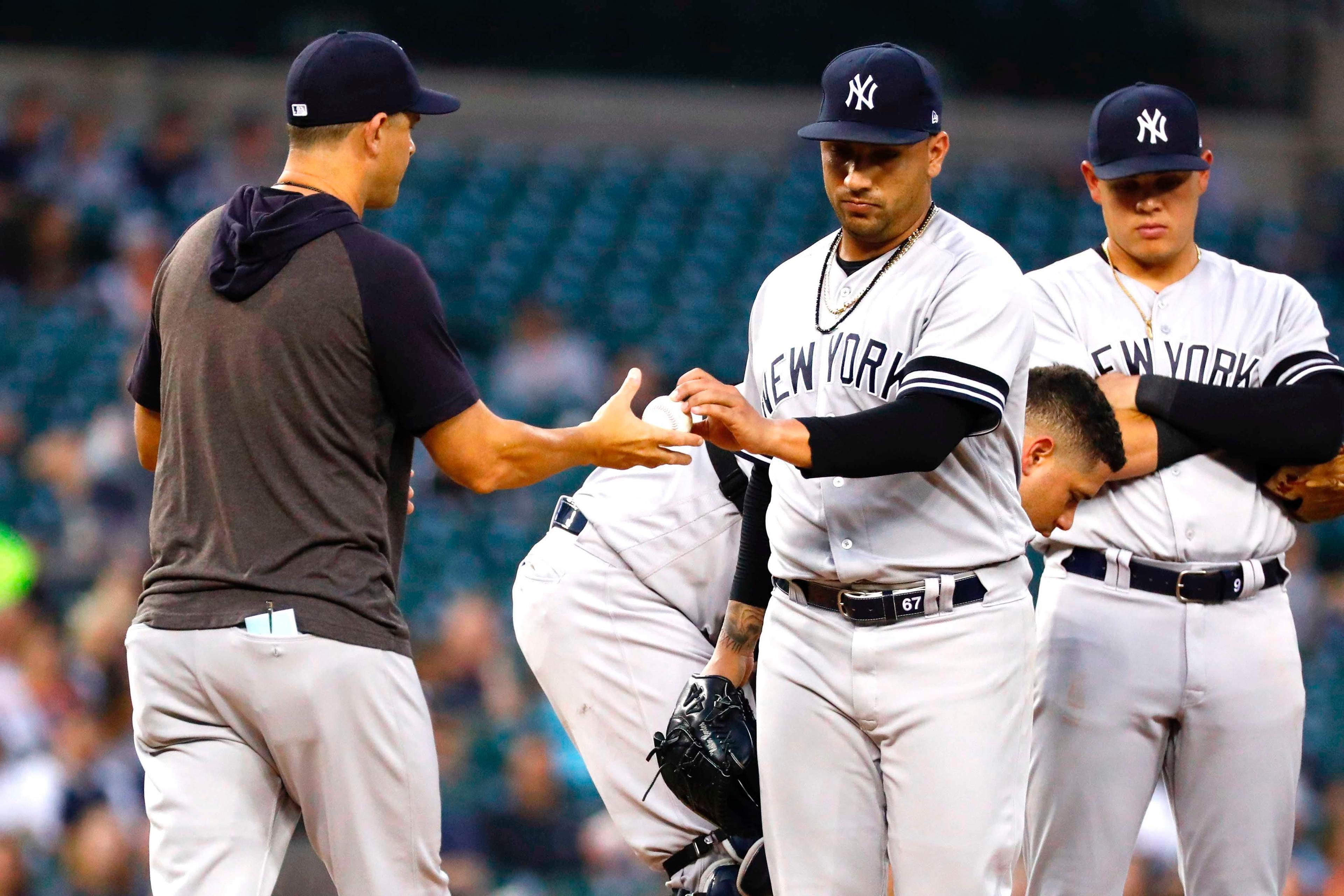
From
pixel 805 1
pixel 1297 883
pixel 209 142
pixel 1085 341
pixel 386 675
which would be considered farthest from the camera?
pixel 805 1

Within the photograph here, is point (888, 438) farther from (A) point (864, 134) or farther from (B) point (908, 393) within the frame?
(A) point (864, 134)

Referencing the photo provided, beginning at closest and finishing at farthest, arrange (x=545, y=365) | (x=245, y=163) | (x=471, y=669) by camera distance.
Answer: (x=471, y=669) < (x=545, y=365) < (x=245, y=163)

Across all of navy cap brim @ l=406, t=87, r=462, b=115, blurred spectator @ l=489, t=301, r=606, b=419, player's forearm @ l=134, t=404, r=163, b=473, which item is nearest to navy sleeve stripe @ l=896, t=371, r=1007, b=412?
navy cap brim @ l=406, t=87, r=462, b=115

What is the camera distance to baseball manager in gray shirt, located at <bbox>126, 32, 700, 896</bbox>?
2723mm

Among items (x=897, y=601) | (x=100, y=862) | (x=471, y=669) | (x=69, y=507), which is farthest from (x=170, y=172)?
(x=897, y=601)

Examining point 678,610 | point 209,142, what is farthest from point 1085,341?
point 209,142

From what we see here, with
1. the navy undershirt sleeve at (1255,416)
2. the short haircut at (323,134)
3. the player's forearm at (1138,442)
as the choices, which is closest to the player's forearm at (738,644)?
the player's forearm at (1138,442)

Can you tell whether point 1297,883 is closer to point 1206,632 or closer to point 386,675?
point 1206,632

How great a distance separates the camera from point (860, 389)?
9.49 feet

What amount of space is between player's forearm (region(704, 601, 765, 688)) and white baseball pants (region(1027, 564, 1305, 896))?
0.62 metres

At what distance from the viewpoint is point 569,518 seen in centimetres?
369

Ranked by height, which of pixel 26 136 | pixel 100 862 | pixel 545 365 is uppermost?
pixel 26 136

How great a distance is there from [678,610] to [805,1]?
404 inches

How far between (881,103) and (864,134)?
0.22 ft
